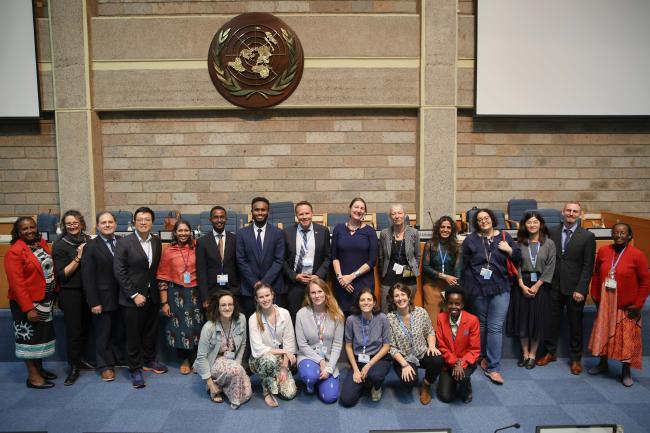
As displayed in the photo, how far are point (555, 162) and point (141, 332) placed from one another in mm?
8109

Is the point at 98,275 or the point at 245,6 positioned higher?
the point at 245,6

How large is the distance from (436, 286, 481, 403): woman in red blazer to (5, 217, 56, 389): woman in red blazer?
3266 millimetres

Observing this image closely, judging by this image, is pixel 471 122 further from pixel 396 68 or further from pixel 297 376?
pixel 297 376

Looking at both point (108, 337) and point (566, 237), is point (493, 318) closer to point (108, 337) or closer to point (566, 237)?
point (566, 237)

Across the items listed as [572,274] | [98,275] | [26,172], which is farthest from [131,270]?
[26,172]

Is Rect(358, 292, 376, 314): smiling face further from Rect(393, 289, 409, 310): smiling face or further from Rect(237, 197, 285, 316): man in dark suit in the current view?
Rect(237, 197, 285, 316): man in dark suit

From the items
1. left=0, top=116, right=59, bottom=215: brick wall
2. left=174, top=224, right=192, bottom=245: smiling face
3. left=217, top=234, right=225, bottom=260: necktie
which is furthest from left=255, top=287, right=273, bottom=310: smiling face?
left=0, top=116, right=59, bottom=215: brick wall

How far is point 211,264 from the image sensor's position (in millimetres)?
4152

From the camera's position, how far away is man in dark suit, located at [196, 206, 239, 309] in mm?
4113

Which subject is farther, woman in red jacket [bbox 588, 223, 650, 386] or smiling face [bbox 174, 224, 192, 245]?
smiling face [bbox 174, 224, 192, 245]

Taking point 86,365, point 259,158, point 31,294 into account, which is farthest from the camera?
point 259,158

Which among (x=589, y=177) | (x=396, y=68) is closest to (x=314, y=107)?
(x=396, y=68)

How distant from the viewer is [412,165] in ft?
29.7

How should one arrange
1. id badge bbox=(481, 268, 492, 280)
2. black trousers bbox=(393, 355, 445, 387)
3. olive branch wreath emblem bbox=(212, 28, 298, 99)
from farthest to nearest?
olive branch wreath emblem bbox=(212, 28, 298, 99), id badge bbox=(481, 268, 492, 280), black trousers bbox=(393, 355, 445, 387)
